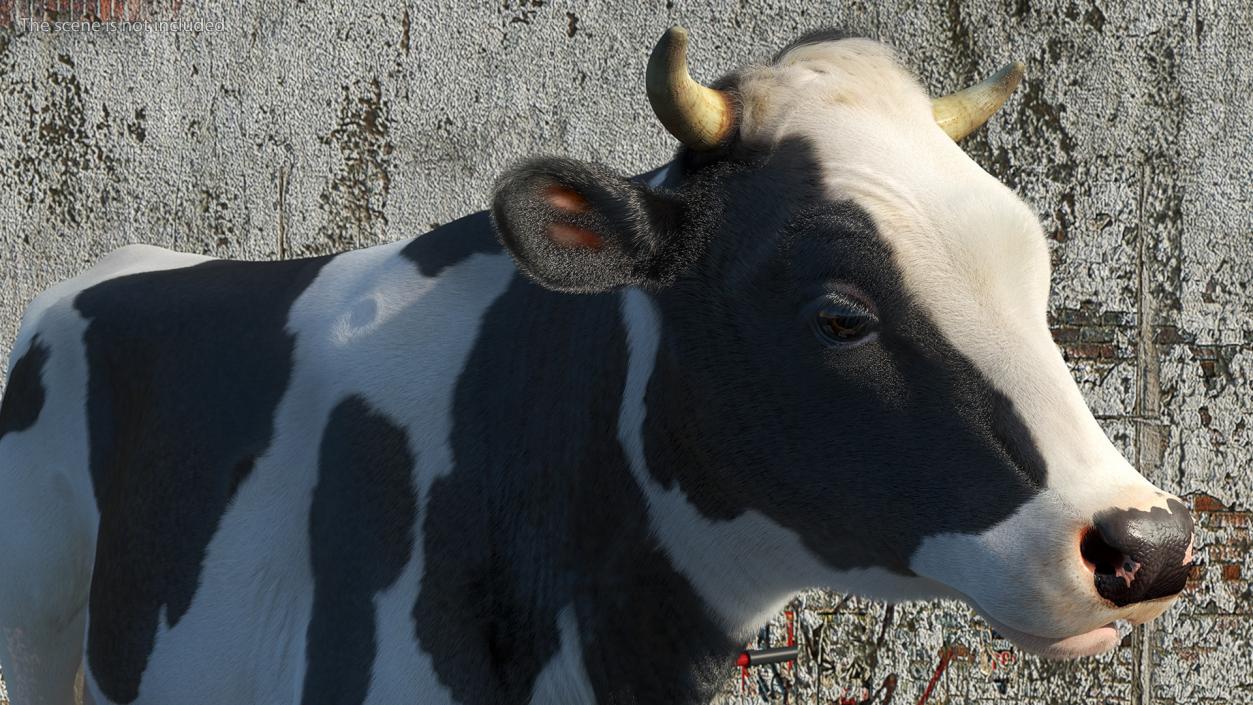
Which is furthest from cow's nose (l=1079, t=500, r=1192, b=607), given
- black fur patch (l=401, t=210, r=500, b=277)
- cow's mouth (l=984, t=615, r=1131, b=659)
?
black fur patch (l=401, t=210, r=500, b=277)

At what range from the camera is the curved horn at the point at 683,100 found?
1.51m

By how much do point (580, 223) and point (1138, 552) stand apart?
80 centimetres

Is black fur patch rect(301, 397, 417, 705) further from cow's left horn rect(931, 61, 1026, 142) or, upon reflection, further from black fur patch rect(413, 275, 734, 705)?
cow's left horn rect(931, 61, 1026, 142)

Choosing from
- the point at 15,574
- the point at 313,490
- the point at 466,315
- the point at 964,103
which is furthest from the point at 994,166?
the point at 15,574

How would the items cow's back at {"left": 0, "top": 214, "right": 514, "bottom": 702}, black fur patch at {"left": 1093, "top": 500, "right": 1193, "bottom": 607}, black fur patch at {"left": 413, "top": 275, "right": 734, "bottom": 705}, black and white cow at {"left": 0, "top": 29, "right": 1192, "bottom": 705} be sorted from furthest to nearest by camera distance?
cow's back at {"left": 0, "top": 214, "right": 514, "bottom": 702} < black fur patch at {"left": 413, "top": 275, "right": 734, "bottom": 705} < black and white cow at {"left": 0, "top": 29, "right": 1192, "bottom": 705} < black fur patch at {"left": 1093, "top": 500, "right": 1193, "bottom": 607}

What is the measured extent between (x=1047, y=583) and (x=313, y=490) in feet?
3.85

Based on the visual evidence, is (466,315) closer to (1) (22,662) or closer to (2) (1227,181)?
(1) (22,662)

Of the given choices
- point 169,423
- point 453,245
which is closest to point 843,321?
point 453,245

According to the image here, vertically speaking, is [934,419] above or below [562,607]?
above

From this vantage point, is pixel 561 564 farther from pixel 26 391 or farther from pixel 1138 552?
pixel 26 391

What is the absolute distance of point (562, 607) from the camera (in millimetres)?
1789

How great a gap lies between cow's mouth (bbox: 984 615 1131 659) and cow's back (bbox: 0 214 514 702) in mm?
851

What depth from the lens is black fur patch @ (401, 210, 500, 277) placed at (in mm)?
2049

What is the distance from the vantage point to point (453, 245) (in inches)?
82.1
